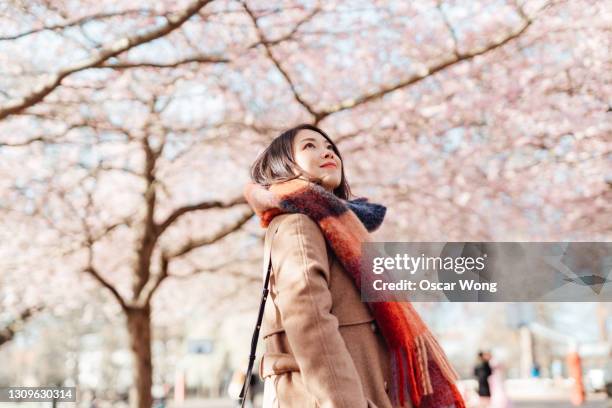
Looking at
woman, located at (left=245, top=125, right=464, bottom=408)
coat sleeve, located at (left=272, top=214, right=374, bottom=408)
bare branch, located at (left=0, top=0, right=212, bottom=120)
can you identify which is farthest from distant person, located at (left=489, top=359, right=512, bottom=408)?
coat sleeve, located at (left=272, top=214, right=374, bottom=408)

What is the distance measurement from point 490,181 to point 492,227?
155cm

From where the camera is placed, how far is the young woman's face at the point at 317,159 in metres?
2.14

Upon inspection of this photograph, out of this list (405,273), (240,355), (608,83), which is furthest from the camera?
(240,355)

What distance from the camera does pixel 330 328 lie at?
5.85ft

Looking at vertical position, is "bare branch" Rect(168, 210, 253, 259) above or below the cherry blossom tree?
below

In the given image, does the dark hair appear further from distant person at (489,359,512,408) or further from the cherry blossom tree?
distant person at (489,359,512,408)

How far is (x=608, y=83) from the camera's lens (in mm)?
8180

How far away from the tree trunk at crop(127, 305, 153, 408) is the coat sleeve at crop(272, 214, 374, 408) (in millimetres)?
7215

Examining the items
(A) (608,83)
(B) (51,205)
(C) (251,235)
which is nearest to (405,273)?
(A) (608,83)

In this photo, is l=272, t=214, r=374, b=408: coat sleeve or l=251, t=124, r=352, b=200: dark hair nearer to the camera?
l=272, t=214, r=374, b=408: coat sleeve

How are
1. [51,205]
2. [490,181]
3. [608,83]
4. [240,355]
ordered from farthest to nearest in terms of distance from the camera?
[240,355] < [51,205] < [490,181] < [608,83]

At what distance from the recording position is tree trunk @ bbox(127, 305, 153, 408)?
8609 millimetres

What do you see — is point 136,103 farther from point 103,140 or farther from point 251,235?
point 251,235

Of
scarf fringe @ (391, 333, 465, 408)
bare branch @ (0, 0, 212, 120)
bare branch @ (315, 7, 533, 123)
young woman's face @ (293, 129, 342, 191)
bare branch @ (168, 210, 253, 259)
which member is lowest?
scarf fringe @ (391, 333, 465, 408)
